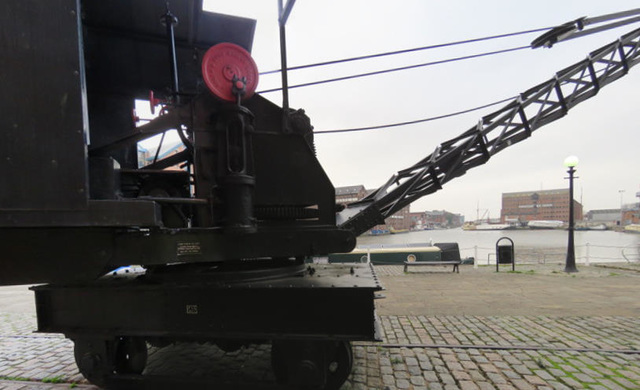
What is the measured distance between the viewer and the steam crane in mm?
1861

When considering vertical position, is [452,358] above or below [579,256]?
above

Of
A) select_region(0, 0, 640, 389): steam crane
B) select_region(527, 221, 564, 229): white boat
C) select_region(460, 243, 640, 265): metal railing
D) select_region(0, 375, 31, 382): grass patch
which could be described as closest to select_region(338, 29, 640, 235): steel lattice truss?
select_region(0, 0, 640, 389): steam crane

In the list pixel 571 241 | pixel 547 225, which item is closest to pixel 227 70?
pixel 571 241

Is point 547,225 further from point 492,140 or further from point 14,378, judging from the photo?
point 14,378

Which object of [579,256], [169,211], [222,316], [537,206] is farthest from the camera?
[537,206]

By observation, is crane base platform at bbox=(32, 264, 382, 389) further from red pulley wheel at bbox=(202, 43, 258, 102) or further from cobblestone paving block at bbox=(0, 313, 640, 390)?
red pulley wheel at bbox=(202, 43, 258, 102)

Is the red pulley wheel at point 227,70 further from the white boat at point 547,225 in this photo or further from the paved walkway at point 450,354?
the white boat at point 547,225

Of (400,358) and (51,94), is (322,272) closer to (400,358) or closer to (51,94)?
(400,358)

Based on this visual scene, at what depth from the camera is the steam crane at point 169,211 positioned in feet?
6.11

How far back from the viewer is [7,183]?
71.3 inches

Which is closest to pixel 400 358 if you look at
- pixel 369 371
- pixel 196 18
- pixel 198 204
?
pixel 369 371

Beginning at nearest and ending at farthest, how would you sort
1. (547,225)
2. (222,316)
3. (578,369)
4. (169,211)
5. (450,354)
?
(222,316) < (169,211) < (578,369) < (450,354) < (547,225)

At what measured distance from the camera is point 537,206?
223 ft

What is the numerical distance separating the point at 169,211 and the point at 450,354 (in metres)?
3.91
